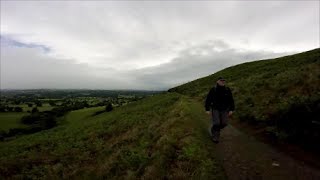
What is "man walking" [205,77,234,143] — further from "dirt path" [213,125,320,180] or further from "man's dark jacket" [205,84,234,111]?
"dirt path" [213,125,320,180]

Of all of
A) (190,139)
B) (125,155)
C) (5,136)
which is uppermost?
(190,139)

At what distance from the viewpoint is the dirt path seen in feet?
24.6

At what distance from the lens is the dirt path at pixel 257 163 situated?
749 cm

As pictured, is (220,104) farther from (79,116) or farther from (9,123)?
(9,123)

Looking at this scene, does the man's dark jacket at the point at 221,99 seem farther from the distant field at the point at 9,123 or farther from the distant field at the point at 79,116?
the distant field at the point at 9,123

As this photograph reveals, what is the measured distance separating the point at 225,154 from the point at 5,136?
6707 cm

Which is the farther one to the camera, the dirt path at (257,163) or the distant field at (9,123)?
the distant field at (9,123)

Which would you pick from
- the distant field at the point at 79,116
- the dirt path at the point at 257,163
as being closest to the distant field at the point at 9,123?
the distant field at the point at 79,116

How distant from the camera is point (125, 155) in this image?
12.4m

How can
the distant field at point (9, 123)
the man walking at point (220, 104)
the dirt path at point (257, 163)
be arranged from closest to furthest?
the dirt path at point (257, 163) → the man walking at point (220, 104) → the distant field at point (9, 123)

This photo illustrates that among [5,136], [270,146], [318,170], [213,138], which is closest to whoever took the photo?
[318,170]

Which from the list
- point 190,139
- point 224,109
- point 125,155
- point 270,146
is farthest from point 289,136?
point 125,155

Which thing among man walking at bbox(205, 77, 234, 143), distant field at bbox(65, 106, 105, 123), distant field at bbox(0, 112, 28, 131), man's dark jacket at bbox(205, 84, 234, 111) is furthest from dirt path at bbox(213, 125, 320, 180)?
distant field at bbox(0, 112, 28, 131)

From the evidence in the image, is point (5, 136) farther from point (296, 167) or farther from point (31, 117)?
point (296, 167)
